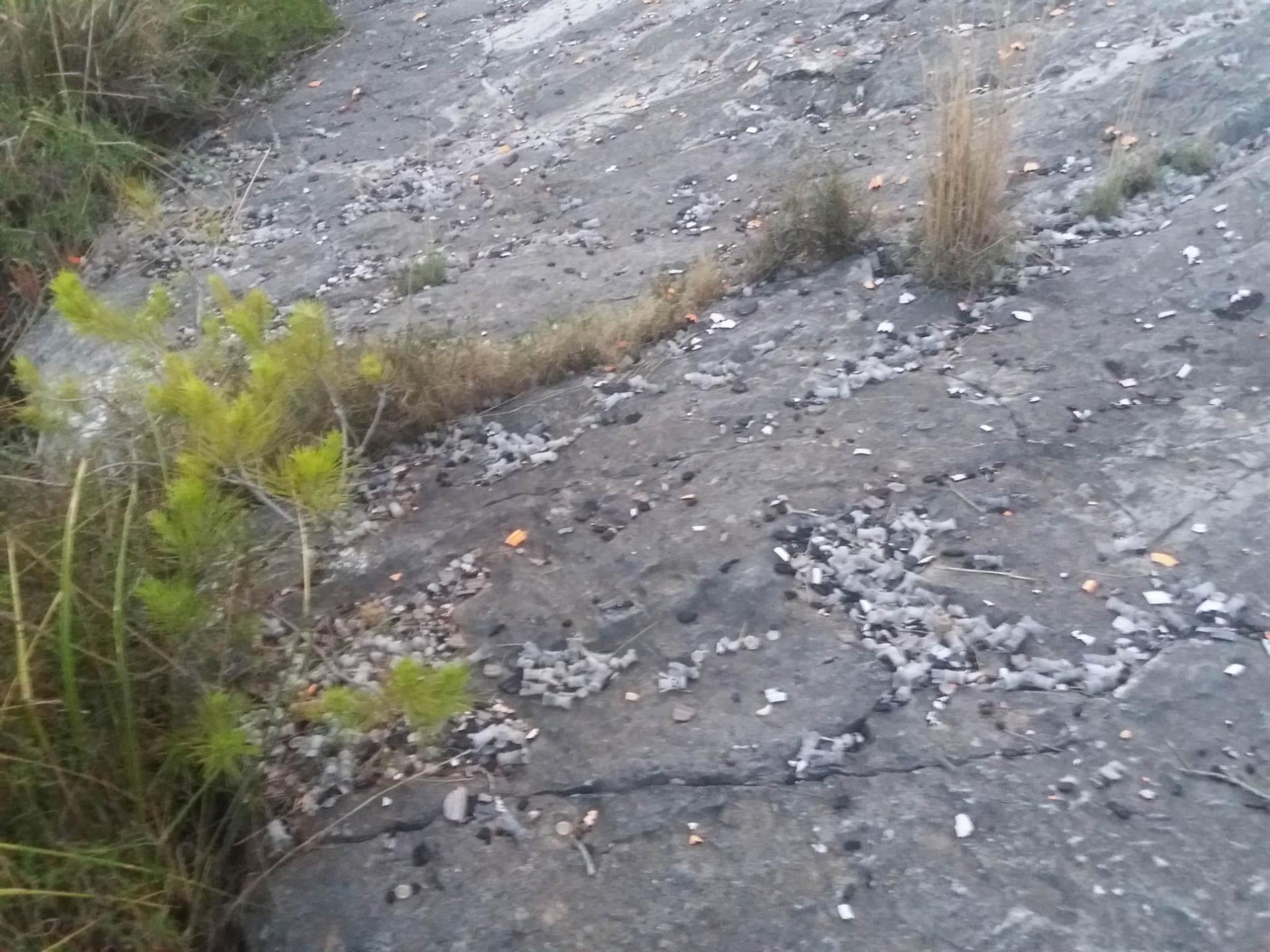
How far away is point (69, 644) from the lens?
1824 millimetres

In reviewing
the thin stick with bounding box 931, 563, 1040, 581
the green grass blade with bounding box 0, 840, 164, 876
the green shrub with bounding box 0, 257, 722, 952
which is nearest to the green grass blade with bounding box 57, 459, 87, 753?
the green shrub with bounding box 0, 257, 722, 952

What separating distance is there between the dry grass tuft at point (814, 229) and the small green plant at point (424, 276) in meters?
1.14

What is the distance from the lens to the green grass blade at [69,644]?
1.82 m

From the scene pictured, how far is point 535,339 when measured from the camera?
339cm

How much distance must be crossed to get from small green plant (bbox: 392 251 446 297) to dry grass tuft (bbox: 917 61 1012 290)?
1677 mm

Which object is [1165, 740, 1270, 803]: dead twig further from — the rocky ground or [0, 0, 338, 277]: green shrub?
[0, 0, 338, 277]: green shrub

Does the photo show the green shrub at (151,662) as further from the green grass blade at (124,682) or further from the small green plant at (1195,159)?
the small green plant at (1195,159)

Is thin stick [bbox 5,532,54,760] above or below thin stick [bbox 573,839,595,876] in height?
above

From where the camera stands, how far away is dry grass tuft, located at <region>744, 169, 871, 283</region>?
3451 mm

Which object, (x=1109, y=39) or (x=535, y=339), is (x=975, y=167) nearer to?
(x=535, y=339)

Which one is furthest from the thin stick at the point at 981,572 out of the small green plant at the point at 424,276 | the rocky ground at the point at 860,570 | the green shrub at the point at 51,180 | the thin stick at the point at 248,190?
the green shrub at the point at 51,180

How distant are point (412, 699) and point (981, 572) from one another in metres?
1.18

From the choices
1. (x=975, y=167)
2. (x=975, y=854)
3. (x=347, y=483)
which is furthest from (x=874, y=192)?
(x=975, y=854)

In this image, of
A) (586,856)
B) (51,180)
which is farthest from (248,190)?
(586,856)
